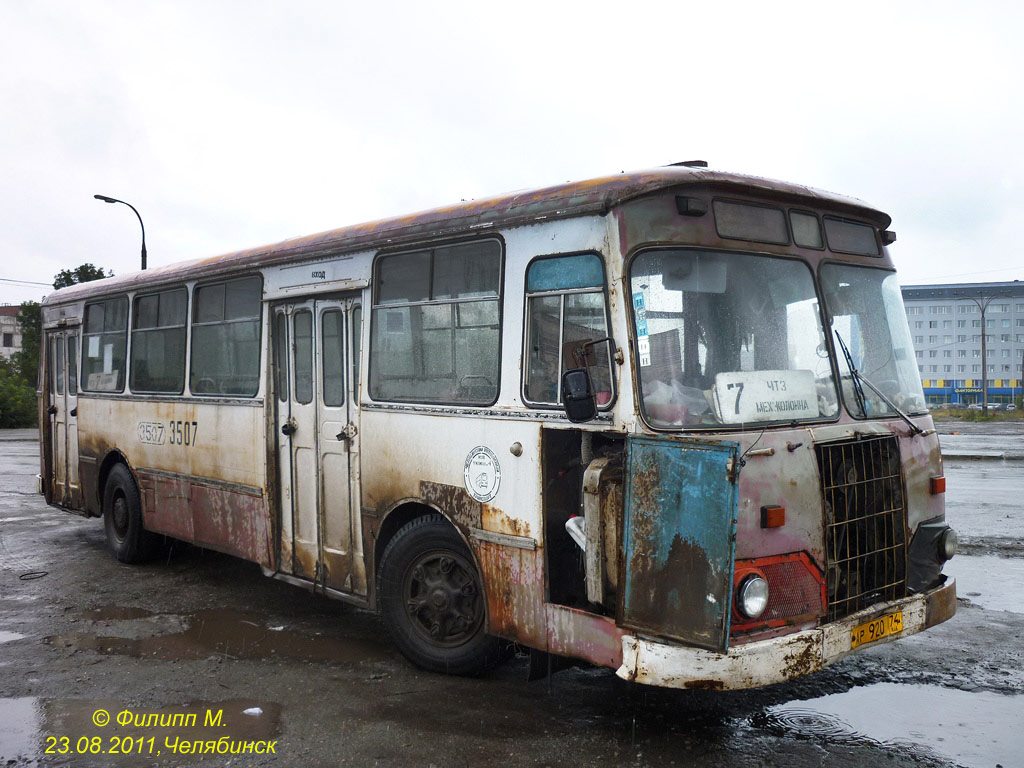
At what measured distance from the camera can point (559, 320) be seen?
4770mm

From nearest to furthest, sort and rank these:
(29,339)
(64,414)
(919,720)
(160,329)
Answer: (919,720) < (160,329) < (64,414) < (29,339)

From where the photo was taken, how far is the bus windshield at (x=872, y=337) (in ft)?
16.3

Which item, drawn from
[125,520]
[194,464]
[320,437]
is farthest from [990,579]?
[125,520]

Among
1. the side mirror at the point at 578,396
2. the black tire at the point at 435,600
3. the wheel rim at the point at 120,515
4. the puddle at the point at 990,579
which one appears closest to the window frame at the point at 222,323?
the wheel rim at the point at 120,515

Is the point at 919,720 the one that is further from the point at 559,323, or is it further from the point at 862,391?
the point at 559,323

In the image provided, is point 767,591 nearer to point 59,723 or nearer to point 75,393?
point 59,723

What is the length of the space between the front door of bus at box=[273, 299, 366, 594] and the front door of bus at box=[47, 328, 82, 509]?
456cm

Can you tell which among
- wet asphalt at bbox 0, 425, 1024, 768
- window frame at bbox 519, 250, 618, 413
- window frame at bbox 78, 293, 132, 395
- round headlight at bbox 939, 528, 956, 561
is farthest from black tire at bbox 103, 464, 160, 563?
round headlight at bbox 939, 528, 956, 561

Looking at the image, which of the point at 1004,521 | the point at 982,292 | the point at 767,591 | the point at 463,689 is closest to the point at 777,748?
the point at 767,591

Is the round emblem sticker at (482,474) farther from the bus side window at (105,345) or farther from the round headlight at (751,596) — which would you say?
the bus side window at (105,345)

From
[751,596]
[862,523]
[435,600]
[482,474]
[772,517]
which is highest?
[482,474]

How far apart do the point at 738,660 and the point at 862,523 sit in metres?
1.17

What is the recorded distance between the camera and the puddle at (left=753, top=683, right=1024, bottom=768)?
173 inches

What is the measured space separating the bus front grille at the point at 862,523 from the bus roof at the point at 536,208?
1419 millimetres
